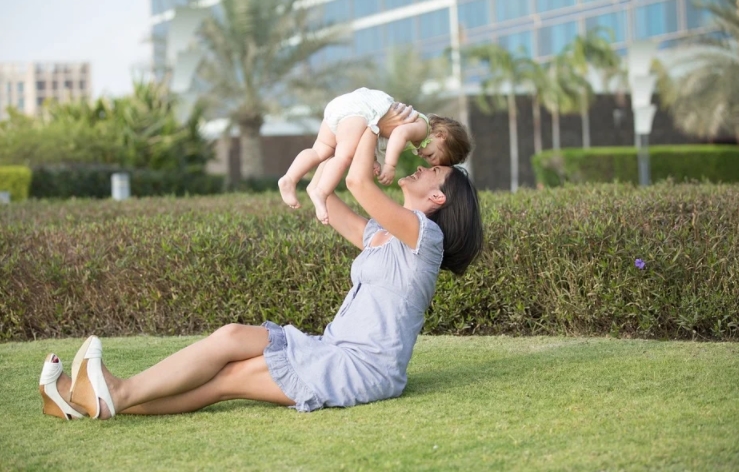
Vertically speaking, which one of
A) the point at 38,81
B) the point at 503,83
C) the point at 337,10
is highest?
the point at 38,81

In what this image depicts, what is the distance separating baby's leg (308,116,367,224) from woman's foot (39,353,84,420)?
122 centimetres

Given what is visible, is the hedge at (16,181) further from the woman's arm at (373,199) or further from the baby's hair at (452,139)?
the woman's arm at (373,199)

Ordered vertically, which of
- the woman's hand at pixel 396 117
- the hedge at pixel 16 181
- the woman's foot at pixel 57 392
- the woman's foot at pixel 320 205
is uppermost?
the woman's hand at pixel 396 117

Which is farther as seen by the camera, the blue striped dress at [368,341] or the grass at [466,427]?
the blue striped dress at [368,341]

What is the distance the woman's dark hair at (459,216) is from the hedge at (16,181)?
17240 mm

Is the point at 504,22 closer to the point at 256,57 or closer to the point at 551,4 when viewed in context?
the point at 551,4

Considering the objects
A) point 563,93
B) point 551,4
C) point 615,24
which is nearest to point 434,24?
point 551,4

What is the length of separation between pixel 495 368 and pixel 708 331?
166cm

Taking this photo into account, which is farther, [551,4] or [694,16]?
[551,4]

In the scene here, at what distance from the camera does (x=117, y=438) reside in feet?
12.5

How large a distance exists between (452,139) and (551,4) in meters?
42.6

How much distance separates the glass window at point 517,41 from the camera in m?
45.7

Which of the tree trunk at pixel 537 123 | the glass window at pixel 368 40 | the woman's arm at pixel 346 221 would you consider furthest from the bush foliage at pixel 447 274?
the glass window at pixel 368 40

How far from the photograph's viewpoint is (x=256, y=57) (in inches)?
1142
